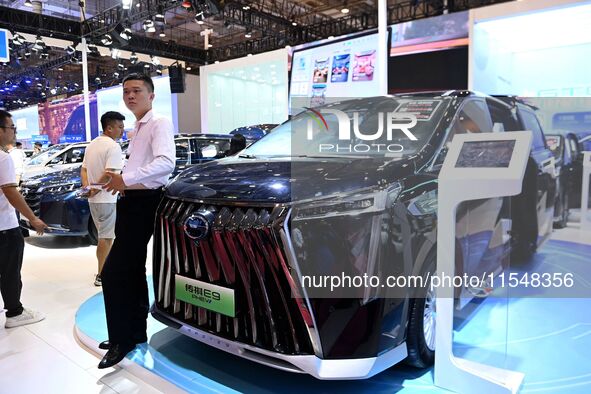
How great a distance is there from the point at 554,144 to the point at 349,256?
2.32m

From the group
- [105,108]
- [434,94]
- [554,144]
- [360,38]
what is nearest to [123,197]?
[434,94]

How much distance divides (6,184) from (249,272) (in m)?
2.00

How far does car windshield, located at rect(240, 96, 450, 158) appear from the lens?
7.67ft

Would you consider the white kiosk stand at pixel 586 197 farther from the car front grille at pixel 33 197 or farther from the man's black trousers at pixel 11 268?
the car front grille at pixel 33 197

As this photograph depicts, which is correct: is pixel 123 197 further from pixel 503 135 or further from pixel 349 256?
pixel 503 135

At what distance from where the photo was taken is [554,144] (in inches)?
130

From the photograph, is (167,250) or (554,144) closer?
(167,250)

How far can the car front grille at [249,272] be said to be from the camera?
1.79 m

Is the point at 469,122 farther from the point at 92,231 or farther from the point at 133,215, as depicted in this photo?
the point at 92,231

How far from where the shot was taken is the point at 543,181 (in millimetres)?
3439

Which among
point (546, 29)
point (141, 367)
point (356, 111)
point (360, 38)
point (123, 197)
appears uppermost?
point (546, 29)

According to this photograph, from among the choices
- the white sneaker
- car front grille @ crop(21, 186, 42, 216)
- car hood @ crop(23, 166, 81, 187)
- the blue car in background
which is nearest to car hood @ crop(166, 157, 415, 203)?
the white sneaker

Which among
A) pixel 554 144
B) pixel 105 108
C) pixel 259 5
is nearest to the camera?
pixel 554 144

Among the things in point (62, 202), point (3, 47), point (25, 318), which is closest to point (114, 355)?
point (25, 318)
